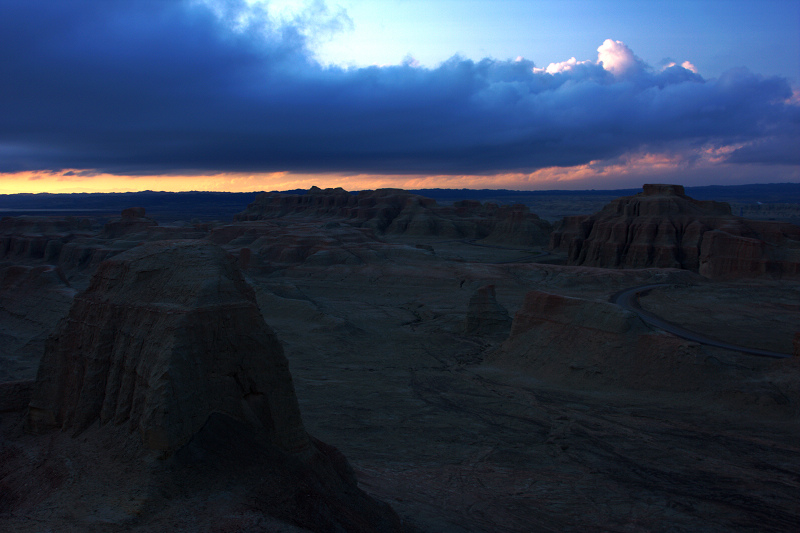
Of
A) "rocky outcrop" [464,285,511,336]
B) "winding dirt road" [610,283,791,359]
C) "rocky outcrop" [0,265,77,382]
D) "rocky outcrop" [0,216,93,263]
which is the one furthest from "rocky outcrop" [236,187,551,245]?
"rocky outcrop" [0,265,77,382]

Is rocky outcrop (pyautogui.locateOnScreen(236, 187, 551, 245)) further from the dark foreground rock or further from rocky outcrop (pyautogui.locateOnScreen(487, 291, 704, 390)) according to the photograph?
the dark foreground rock

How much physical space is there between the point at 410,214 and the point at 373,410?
→ 98.3m

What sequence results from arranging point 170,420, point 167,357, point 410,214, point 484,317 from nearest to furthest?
point 170,420 < point 167,357 < point 484,317 < point 410,214

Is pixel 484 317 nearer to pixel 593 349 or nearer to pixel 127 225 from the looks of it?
pixel 593 349

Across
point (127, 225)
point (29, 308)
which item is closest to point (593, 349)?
point (29, 308)

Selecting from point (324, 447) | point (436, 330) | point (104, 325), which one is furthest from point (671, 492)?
point (436, 330)

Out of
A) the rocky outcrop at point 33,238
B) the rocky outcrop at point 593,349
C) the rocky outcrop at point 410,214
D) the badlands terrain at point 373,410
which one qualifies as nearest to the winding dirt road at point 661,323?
the badlands terrain at point 373,410

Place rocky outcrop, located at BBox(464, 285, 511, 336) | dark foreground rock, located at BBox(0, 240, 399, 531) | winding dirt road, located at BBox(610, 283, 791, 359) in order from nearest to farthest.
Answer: dark foreground rock, located at BBox(0, 240, 399, 531) < winding dirt road, located at BBox(610, 283, 791, 359) < rocky outcrop, located at BBox(464, 285, 511, 336)

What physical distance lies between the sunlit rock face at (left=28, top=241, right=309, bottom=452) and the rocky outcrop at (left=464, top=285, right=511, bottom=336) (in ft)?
78.0

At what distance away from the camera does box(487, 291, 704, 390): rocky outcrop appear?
2159 centimetres

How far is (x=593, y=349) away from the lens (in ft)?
77.2

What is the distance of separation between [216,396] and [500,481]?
26.0 feet

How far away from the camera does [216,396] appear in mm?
8930

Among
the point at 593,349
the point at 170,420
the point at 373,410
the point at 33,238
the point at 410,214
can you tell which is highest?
the point at 410,214
